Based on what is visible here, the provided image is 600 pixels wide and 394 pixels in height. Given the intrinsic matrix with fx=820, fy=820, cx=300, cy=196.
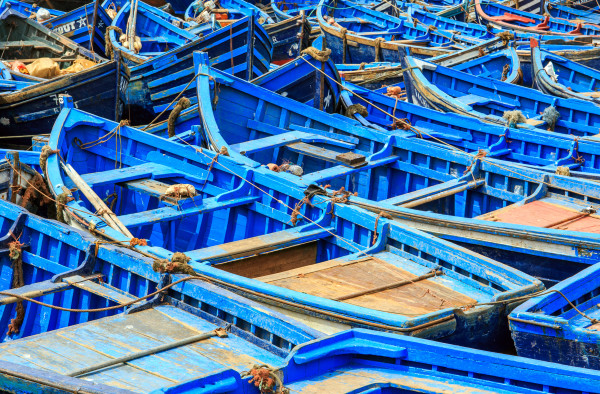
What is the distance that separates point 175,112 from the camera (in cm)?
1234

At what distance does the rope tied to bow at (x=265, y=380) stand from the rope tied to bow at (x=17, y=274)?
3.26 meters

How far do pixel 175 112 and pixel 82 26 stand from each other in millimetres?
7625

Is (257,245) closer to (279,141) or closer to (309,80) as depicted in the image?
(279,141)

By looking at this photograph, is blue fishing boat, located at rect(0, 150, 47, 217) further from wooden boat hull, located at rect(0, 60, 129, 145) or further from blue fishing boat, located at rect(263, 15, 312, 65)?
blue fishing boat, located at rect(263, 15, 312, 65)

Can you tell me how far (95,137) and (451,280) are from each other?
5379 millimetres

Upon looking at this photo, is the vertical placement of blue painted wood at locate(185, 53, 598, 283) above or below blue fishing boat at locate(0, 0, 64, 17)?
above

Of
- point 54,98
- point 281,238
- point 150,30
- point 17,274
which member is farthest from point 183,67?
point 281,238

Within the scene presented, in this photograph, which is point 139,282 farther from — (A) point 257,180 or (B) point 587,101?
(B) point 587,101

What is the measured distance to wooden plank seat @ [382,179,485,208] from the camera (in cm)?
940

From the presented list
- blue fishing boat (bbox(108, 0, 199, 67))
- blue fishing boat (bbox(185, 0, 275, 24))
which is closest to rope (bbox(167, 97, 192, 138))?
blue fishing boat (bbox(108, 0, 199, 67))

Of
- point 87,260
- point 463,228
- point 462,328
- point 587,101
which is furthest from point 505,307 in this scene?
point 587,101

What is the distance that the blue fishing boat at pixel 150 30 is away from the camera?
17594 millimetres

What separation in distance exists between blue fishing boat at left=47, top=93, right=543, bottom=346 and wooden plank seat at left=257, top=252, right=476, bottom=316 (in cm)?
1

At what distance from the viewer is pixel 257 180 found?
952cm
